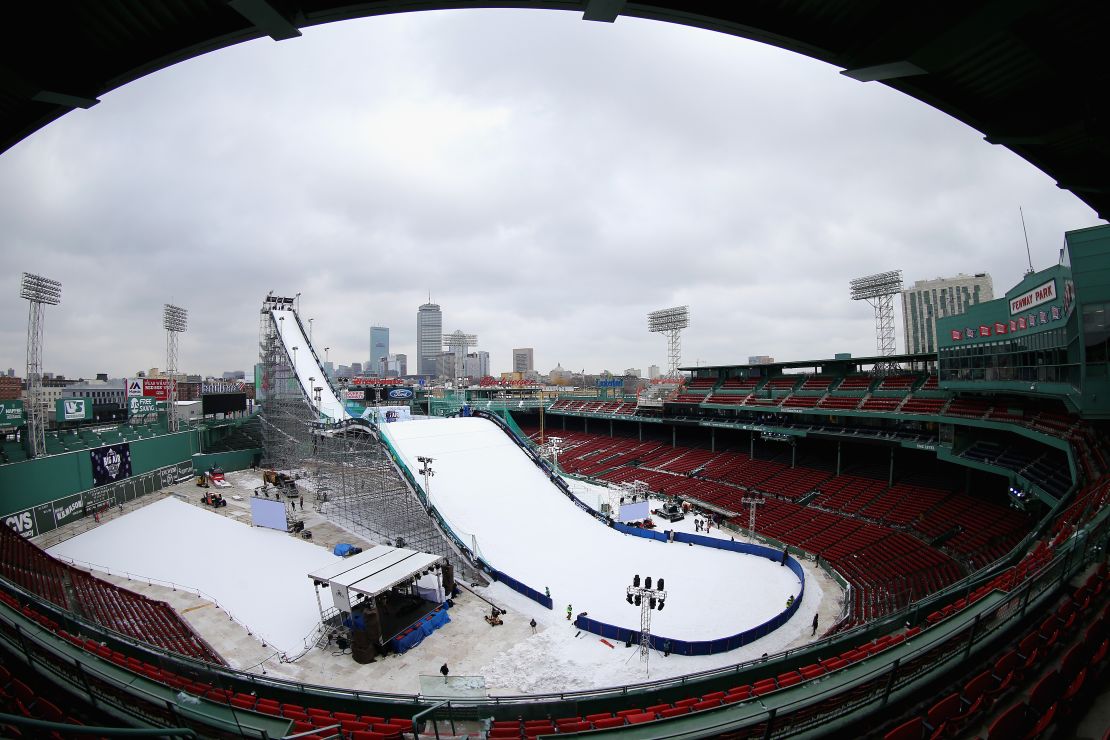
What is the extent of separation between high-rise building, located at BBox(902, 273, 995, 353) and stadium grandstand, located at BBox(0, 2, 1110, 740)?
93.3 meters

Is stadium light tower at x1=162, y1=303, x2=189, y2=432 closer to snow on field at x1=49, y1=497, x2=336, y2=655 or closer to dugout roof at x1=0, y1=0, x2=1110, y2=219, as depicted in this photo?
snow on field at x1=49, y1=497, x2=336, y2=655

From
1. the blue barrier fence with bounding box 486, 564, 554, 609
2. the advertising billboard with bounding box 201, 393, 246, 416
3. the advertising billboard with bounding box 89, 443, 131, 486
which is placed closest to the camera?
the blue barrier fence with bounding box 486, 564, 554, 609

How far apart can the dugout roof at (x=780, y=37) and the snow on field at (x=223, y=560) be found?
17216 millimetres

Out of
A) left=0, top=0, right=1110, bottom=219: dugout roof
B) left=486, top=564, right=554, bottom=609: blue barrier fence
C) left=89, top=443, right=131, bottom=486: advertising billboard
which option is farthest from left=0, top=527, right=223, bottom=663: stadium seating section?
left=0, top=0, right=1110, bottom=219: dugout roof

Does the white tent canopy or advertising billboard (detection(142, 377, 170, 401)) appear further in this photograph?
advertising billboard (detection(142, 377, 170, 401))

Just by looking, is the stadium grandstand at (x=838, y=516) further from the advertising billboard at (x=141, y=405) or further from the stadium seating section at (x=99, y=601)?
the advertising billboard at (x=141, y=405)

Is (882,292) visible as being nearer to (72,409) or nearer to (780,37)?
(780,37)

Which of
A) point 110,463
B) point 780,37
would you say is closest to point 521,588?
point 780,37

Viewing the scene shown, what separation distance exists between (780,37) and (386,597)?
1984cm

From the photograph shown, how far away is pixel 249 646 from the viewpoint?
15781mm

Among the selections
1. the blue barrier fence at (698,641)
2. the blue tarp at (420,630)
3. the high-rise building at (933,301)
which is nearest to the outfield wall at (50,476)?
the blue tarp at (420,630)

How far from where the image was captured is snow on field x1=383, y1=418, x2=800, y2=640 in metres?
18.7

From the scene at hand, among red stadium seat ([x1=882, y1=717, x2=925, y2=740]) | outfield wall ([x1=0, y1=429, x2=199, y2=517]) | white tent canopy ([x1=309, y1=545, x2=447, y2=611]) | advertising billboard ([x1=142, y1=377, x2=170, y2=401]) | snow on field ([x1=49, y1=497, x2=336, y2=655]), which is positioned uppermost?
advertising billboard ([x1=142, y1=377, x2=170, y2=401])

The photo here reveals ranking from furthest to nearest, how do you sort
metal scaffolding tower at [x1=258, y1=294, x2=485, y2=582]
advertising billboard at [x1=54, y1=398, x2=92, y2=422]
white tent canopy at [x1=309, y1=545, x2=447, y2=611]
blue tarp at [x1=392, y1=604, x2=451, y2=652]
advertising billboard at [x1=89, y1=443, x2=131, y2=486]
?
advertising billboard at [x1=54, y1=398, x2=92, y2=422], advertising billboard at [x1=89, y1=443, x2=131, y2=486], metal scaffolding tower at [x1=258, y1=294, x2=485, y2=582], blue tarp at [x1=392, y1=604, x2=451, y2=652], white tent canopy at [x1=309, y1=545, x2=447, y2=611]
